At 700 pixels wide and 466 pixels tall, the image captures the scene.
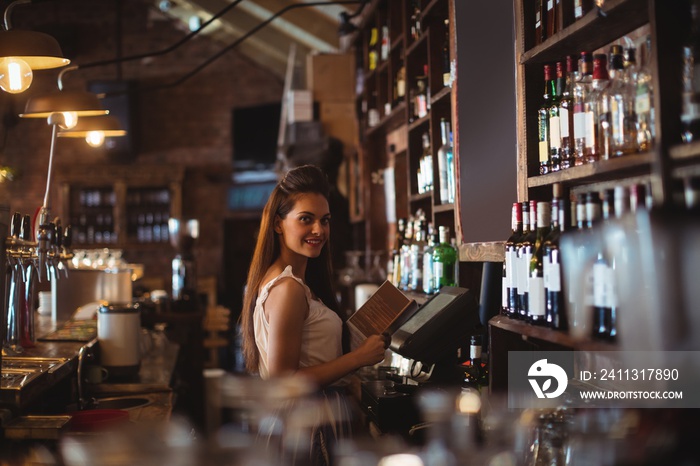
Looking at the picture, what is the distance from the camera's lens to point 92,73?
A: 1142 centimetres

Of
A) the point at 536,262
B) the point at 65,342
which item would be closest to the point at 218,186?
the point at 65,342

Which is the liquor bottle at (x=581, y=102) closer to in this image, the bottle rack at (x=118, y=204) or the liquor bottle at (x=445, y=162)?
the liquor bottle at (x=445, y=162)

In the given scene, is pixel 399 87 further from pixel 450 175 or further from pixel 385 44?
pixel 450 175

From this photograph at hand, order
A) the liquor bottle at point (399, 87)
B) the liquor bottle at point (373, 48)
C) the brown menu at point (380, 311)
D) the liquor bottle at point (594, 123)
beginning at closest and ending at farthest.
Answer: the liquor bottle at point (594, 123) → the brown menu at point (380, 311) → the liquor bottle at point (399, 87) → the liquor bottle at point (373, 48)

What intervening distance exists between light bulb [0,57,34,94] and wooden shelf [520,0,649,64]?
2.18m

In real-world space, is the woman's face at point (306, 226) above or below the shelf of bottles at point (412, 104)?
below

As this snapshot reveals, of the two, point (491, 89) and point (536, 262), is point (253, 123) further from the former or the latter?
point (536, 262)

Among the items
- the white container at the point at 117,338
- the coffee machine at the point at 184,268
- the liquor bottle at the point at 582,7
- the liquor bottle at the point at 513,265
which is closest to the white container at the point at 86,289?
the coffee machine at the point at 184,268

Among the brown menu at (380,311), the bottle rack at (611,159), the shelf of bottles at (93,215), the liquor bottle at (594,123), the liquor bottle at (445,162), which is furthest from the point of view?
the shelf of bottles at (93,215)

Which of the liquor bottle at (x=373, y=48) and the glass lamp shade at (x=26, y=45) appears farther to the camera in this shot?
the liquor bottle at (x=373, y=48)

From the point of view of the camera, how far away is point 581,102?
79.1 inches

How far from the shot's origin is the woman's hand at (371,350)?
2.37 metres

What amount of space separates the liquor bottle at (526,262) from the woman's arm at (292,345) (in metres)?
0.54

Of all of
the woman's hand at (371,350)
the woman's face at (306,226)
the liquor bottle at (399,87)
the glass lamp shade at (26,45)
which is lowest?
the woman's hand at (371,350)
